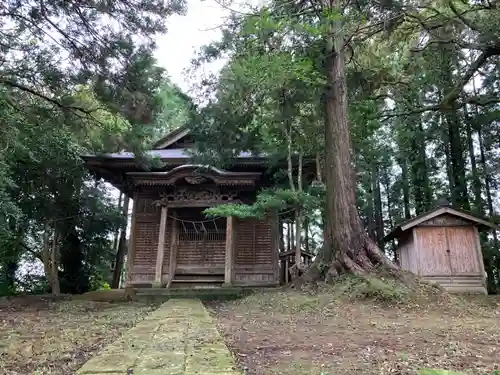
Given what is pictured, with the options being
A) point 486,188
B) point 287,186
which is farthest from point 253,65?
point 486,188

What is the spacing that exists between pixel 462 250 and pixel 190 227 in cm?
836

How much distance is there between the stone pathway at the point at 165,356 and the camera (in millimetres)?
2021

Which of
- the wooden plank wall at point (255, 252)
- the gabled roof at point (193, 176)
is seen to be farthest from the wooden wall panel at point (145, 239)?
the wooden plank wall at point (255, 252)

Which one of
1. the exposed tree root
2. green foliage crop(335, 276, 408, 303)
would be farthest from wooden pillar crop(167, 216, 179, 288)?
green foliage crop(335, 276, 408, 303)

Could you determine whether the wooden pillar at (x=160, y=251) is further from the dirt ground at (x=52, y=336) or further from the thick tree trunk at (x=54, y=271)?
the thick tree trunk at (x=54, y=271)

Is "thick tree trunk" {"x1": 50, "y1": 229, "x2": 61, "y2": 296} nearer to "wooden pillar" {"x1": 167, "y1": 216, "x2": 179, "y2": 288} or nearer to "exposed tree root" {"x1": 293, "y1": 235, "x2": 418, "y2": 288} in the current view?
"wooden pillar" {"x1": 167, "y1": 216, "x2": 179, "y2": 288}

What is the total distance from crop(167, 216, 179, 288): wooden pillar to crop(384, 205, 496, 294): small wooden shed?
7114 millimetres

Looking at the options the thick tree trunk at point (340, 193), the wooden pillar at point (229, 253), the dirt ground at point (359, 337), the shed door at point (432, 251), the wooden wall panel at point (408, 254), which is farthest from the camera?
the wooden wall panel at point (408, 254)

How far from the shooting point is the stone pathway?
202cm

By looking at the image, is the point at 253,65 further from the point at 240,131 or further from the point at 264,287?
the point at 264,287

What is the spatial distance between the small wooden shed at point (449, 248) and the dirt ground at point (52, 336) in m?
9.24

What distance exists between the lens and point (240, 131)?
925 cm

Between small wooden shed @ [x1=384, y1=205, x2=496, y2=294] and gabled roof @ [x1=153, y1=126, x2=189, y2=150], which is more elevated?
gabled roof @ [x1=153, y1=126, x2=189, y2=150]

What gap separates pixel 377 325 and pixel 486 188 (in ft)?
48.0
